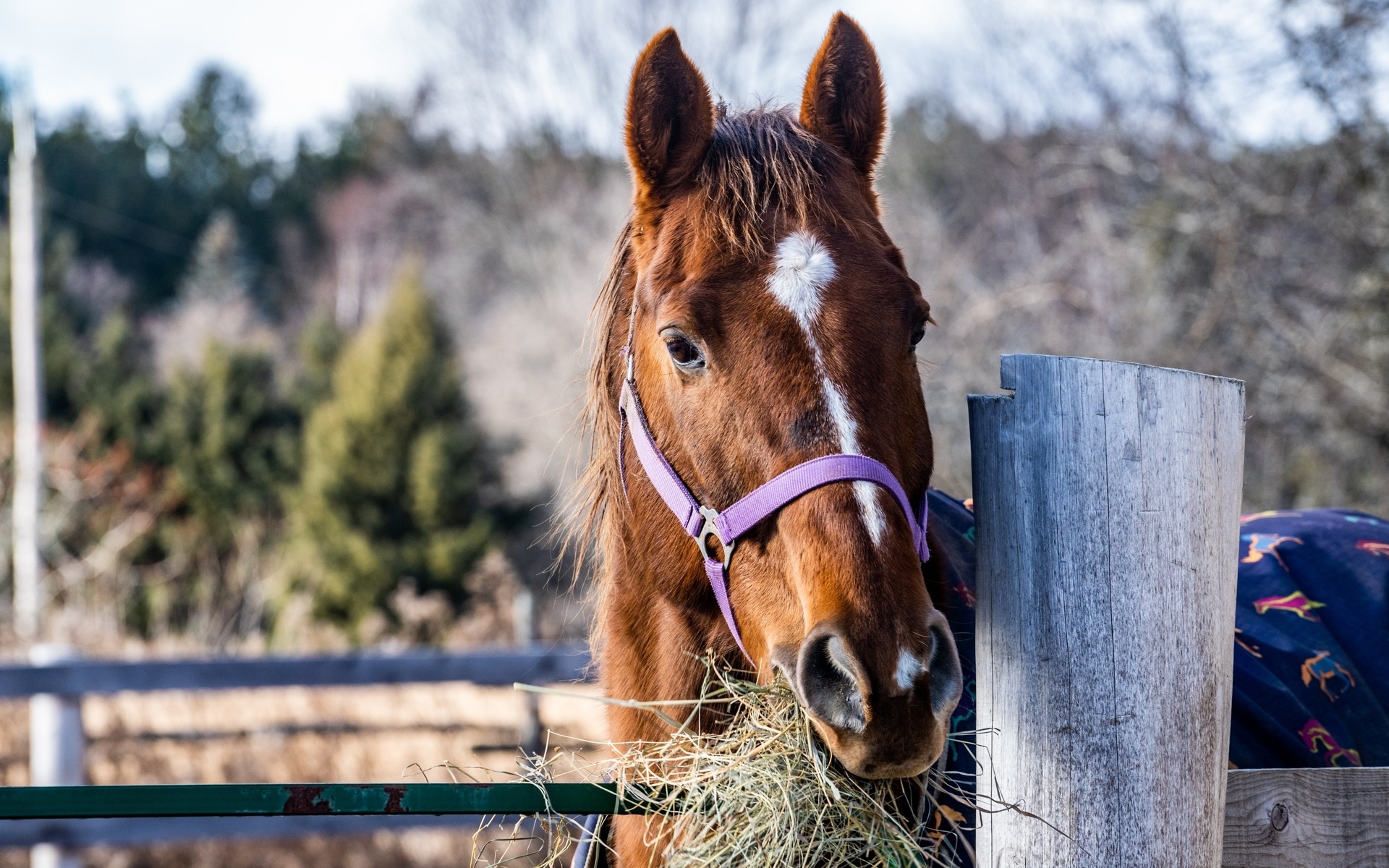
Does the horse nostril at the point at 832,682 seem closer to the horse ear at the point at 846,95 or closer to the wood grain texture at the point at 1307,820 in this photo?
the wood grain texture at the point at 1307,820

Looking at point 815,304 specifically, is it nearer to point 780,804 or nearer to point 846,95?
point 846,95

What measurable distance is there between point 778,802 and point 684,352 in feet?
2.33

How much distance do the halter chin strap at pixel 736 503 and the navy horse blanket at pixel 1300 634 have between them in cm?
41

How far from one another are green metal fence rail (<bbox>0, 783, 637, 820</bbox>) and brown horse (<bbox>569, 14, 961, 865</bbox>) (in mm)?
326

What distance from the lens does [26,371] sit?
15.5 metres

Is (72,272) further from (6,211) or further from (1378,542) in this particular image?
(1378,542)

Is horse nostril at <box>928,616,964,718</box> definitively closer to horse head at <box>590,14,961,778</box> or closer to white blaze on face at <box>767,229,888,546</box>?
horse head at <box>590,14,961,778</box>

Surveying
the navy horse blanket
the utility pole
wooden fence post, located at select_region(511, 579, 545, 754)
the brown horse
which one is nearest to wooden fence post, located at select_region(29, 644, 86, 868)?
wooden fence post, located at select_region(511, 579, 545, 754)

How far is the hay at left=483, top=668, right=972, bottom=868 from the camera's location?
1.28 m

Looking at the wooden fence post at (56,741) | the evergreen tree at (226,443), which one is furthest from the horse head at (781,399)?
the evergreen tree at (226,443)

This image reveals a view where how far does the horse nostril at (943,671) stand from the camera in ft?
4.16

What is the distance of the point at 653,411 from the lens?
1.75 meters

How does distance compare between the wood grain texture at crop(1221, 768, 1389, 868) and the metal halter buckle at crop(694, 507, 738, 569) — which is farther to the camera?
the metal halter buckle at crop(694, 507, 738, 569)

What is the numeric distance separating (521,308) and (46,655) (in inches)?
603
